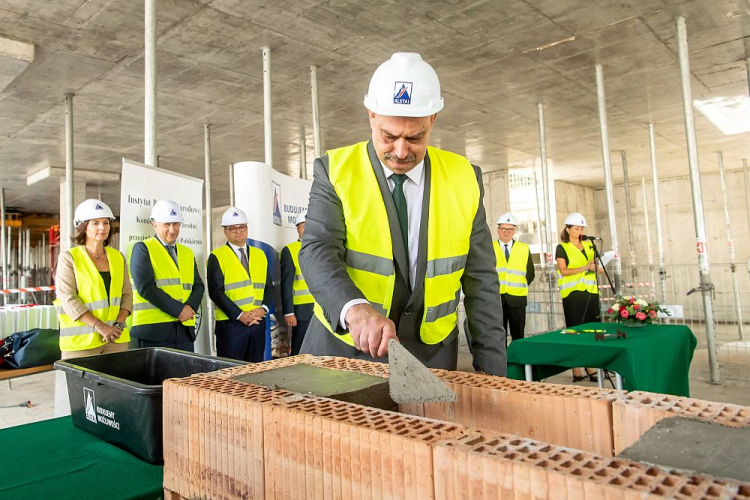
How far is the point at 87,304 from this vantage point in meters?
4.14

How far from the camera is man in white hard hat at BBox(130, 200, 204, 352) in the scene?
4418mm

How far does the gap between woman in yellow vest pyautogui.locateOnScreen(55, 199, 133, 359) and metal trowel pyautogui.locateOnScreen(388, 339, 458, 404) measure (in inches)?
146

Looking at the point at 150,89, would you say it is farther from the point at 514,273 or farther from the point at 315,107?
the point at 514,273

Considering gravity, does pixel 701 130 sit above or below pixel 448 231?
above

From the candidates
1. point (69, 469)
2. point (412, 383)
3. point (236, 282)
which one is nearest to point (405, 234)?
point (412, 383)

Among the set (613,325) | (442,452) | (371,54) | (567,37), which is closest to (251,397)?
(442,452)

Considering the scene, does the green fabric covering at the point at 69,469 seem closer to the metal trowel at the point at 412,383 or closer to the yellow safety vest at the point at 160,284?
the metal trowel at the point at 412,383

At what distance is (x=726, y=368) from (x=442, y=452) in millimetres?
8681

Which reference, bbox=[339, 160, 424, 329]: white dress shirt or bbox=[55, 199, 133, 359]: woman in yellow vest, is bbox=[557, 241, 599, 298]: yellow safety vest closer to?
bbox=[55, 199, 133, 359]: woman in yellow vest

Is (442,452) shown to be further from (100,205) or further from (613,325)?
(613,325)

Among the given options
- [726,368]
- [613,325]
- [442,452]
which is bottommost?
[726,368]

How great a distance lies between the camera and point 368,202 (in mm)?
1795

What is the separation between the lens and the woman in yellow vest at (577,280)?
6.73 meters

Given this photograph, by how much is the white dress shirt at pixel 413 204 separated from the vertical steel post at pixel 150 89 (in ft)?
9.20
